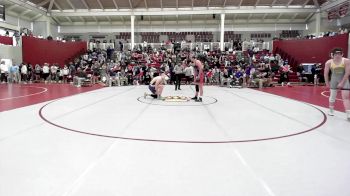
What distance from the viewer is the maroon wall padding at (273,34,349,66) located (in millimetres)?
17453

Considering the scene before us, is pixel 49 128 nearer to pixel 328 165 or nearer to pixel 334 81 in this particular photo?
pixel 328 165

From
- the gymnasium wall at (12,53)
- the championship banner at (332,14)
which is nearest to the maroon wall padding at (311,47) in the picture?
the championship banner at (332,14)

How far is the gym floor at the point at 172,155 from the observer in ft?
8.55

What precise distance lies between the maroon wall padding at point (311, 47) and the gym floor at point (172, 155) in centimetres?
1363

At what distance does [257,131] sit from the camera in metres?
4.88

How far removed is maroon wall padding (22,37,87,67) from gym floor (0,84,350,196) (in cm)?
1654

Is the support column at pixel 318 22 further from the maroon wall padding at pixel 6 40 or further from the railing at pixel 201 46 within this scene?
the maroon wall padding at pixel 6 40

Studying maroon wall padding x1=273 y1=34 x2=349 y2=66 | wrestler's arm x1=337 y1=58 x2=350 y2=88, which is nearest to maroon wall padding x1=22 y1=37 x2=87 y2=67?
maroon wall padding x1=273 y1=34 x2=349 y2=66

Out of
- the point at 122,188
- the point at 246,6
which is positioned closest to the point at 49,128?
the point at 122,188

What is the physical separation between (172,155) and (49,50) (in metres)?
21.5

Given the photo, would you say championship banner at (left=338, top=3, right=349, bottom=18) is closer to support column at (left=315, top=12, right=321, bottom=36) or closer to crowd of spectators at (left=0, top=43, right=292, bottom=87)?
support column at (left=315, top=12, right=321, bottom=36)

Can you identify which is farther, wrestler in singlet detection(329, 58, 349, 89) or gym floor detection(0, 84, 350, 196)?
wrestler in singlet detection(329, 58, 349, 89)

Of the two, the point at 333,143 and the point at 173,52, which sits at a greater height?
the point at 173,52

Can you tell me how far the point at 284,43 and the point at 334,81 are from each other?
17.7 meters
